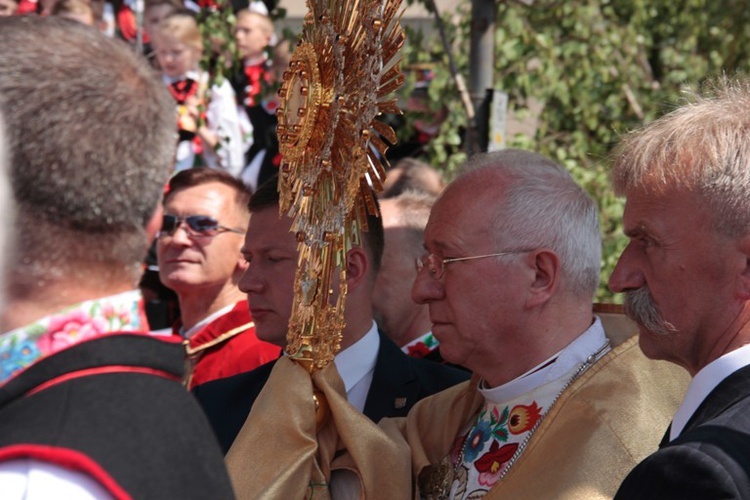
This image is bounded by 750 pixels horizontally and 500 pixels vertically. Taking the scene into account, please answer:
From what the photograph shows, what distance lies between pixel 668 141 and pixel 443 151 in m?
3.97

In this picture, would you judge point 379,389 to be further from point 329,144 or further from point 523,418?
point 329,144

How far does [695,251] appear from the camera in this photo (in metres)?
2.09

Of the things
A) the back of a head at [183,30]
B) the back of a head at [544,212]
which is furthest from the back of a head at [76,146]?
the back of a head at [183,30]

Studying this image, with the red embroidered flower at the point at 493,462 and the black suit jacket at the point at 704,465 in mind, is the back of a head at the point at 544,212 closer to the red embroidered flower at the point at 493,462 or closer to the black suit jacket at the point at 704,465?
the red embroidered flower at the point at 493,462

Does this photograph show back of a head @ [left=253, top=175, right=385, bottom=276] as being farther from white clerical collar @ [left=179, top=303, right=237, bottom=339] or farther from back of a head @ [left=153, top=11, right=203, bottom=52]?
back of a head @ [left=153, top=11, right=203, bottom=52]

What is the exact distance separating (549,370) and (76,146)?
5.17 ft

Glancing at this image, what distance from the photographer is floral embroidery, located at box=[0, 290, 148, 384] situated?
4.39 ft

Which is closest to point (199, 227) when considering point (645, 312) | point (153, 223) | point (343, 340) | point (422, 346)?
point (422, 346)

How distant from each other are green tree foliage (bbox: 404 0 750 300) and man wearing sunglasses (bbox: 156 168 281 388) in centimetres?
166

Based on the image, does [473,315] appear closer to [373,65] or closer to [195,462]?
[373,65]

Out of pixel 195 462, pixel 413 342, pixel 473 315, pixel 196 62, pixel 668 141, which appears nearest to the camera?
pixel 195 462

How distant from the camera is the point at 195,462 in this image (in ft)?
4.54

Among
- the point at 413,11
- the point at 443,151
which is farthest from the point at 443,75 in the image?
the point at 413,11

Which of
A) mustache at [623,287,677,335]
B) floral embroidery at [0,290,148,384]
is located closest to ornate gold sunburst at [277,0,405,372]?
mustache at [623,287,677,335]
